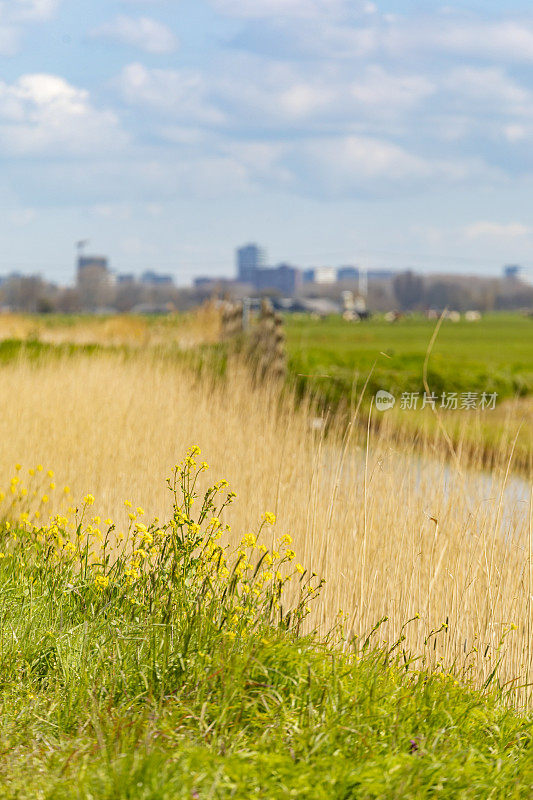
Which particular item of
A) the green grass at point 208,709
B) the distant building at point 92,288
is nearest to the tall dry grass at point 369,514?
the green grass at point 208,709

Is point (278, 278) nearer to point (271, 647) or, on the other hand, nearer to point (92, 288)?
point (92, 288)

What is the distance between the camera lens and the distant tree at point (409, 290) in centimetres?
10526

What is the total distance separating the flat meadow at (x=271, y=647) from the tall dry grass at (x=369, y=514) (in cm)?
2

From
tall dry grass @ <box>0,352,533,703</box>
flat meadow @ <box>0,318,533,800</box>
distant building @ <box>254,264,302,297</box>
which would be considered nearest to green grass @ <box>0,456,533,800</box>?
flat meadow @ <box>0,318,533,800</box>

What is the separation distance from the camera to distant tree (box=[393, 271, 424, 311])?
105 m

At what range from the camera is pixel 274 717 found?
3076mm

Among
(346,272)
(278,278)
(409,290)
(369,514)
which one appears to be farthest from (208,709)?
(346,272)

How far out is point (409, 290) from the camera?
106 metres

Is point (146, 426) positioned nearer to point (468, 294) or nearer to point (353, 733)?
point (353, 733)

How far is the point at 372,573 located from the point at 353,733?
182cm

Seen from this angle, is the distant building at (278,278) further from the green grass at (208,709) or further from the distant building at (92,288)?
the green grass at (208,709)

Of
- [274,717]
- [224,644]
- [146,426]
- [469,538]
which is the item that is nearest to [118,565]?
[224,644]

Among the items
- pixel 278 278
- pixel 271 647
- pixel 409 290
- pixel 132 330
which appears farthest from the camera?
pixel 278 278

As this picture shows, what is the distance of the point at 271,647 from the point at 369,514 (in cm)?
188
